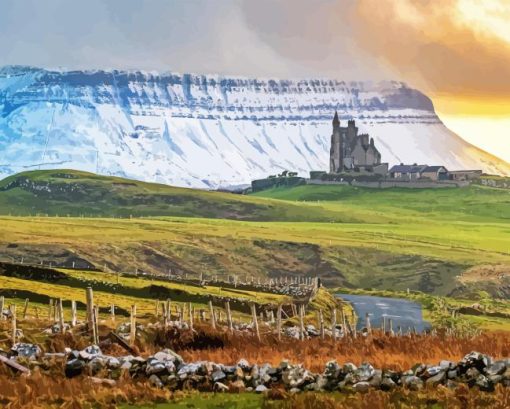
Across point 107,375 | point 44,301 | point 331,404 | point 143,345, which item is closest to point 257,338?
point 143,345

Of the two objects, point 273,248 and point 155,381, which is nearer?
point 155,381

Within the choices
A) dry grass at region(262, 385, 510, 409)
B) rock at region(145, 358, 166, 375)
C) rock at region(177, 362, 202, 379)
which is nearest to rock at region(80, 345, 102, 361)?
rock at region(145, 358, 166, 375)

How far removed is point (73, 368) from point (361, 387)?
20.1 ft

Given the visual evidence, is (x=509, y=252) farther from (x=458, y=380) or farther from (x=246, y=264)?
(x=458, y=380)

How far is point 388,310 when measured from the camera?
9744cm

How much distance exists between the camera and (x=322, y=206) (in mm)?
199750

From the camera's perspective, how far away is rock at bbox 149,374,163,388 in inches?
960

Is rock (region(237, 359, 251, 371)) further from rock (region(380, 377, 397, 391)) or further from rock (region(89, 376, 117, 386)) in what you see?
rock (region(380, 377, 397, 391))

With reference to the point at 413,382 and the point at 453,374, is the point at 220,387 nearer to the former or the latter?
the point at 413,382

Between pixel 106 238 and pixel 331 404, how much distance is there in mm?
110803

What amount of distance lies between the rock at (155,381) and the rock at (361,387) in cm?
388

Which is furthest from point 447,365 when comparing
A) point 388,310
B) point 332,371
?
point 388,310

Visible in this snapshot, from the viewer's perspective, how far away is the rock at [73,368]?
25453 mm

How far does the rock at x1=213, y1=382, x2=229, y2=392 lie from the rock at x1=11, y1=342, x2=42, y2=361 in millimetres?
4635
